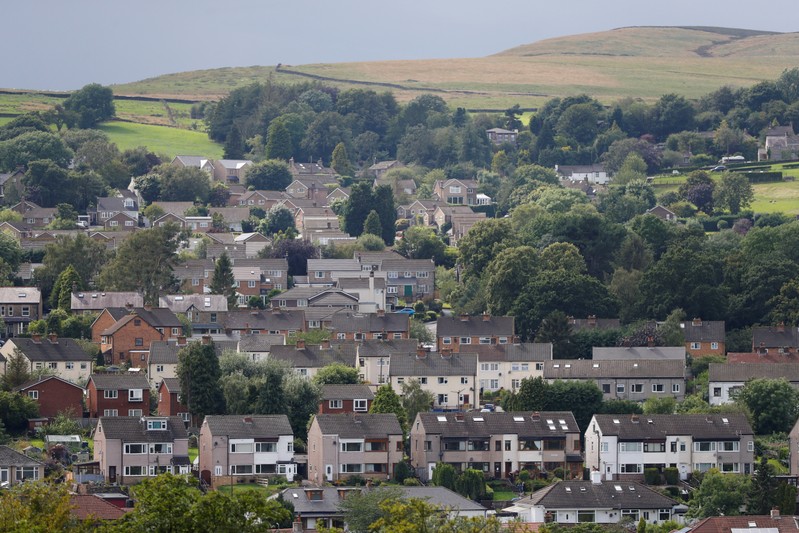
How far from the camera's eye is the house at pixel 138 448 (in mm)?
80562

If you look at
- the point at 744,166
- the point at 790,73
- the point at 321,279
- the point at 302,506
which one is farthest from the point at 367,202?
the point at 302,506

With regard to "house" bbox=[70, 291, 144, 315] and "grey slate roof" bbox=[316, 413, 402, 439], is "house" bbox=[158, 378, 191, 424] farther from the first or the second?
"house" bbox=[70, 291, 144, 315]

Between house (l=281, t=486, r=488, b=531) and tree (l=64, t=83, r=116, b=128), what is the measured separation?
11486 centimetres

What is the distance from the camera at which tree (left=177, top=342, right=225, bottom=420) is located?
294 feet

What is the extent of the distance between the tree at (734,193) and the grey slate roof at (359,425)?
2623 inches

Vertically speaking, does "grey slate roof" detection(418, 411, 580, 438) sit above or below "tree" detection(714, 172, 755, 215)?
below

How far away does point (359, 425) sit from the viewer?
3300 inches

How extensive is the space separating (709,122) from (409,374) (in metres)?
88.8

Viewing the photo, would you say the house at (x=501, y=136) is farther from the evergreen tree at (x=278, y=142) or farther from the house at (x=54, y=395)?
the house at (x=54, y=395)

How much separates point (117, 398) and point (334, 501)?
1923cm

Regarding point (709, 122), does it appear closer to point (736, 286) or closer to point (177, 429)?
point (736, 286)

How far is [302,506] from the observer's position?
73.2 meters

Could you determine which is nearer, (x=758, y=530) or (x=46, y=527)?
(x=46, y=527)

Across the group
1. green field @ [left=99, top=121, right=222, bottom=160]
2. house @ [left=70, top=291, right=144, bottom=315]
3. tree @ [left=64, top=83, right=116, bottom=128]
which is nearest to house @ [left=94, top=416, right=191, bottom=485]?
house @ [left=70, top=291, right=144, bottom=315]
